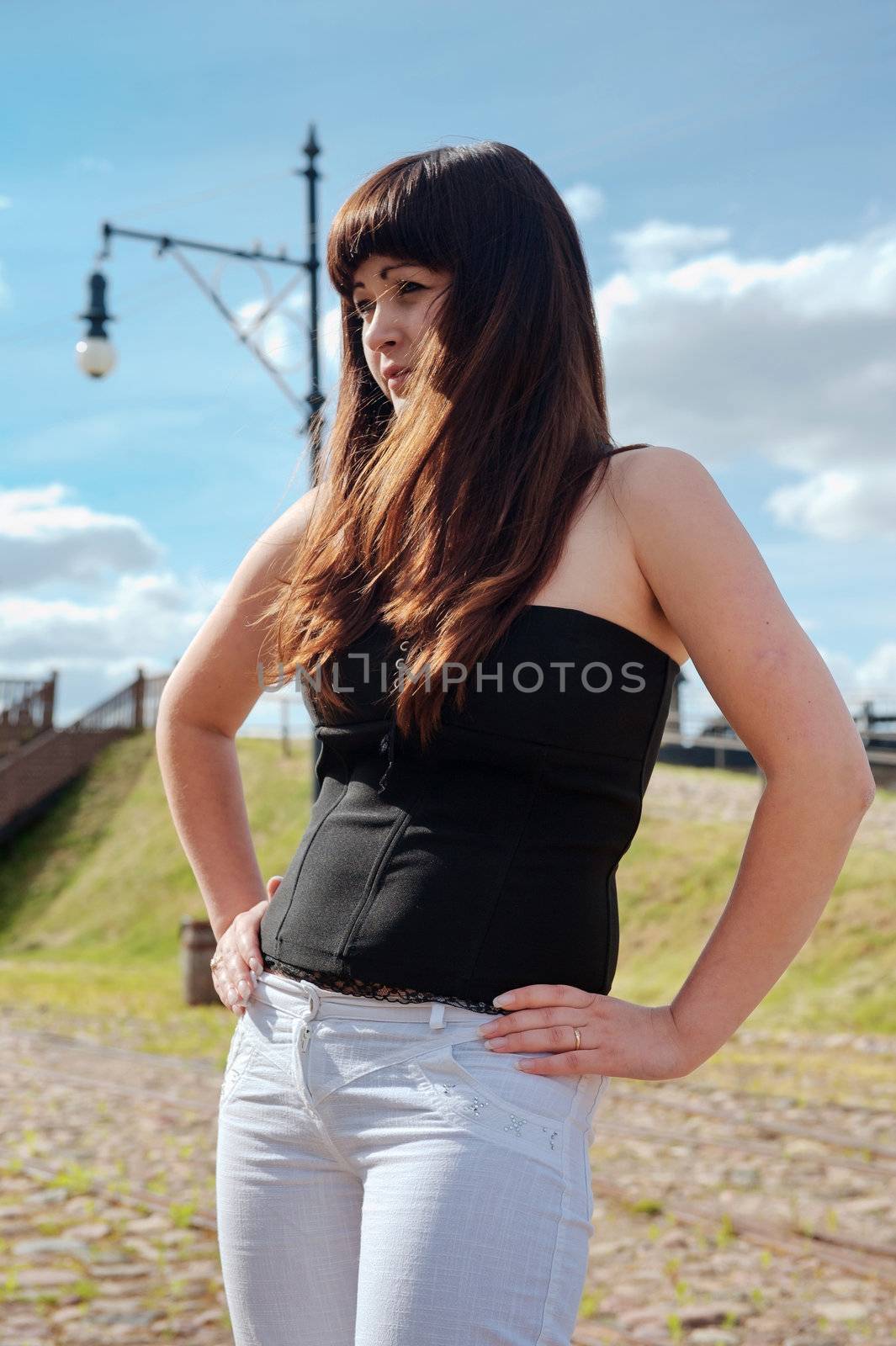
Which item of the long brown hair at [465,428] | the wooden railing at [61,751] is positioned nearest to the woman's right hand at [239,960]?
the long brown hair at [465,428]

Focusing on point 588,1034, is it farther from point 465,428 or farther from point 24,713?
point 24,713

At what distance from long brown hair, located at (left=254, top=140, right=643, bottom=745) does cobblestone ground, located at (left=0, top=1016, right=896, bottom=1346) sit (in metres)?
3.92

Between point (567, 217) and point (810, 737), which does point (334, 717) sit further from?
point (567, 217)

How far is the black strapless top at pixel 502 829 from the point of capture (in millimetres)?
1648

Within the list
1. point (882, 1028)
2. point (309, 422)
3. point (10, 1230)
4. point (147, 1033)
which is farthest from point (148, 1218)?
point (882, 1028)

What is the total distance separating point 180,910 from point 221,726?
21.1 meters

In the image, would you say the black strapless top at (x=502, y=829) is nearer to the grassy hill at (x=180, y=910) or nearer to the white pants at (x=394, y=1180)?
the white pants at (x=394, y=1180)

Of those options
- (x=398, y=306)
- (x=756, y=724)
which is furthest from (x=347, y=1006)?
(x=398, y=306)

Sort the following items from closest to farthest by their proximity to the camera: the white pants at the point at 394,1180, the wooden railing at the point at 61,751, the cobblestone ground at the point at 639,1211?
the white pants at the point at 394,1180, the cobblestone ground at the point at 639,1211, the wooden railing at the point at 61,751

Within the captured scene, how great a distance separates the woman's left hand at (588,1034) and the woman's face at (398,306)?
0.95 metres

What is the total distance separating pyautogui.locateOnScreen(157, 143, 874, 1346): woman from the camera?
1563mm

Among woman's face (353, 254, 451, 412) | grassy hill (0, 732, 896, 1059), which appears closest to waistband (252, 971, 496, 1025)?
woman's face (353, 254, 451, 412)

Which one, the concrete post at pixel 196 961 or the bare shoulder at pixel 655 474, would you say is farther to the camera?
the concrete post at pixel 196 961

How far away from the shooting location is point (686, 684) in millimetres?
30078
